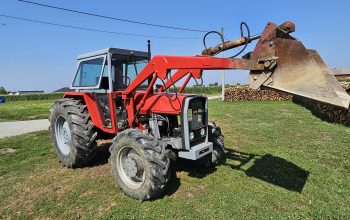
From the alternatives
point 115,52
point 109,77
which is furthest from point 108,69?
point 115,52

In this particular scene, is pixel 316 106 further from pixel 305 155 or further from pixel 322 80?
pixel 322 80

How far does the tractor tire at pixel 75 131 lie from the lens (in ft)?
20.7

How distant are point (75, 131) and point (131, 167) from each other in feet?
5.66

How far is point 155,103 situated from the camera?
5.83 meters

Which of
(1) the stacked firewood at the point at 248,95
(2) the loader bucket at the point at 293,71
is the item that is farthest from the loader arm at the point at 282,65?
(1) the stacked firewood at the point at 248,95

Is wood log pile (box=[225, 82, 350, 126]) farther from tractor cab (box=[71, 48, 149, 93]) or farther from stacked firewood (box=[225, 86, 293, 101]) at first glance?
tractor cab (box=[71, 48, 149, 93])

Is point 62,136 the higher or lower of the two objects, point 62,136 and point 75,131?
the lower

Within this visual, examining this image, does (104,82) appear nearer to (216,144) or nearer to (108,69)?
(108,69)

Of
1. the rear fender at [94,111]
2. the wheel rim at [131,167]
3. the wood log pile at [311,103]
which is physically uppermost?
the rear fender at [94,111]

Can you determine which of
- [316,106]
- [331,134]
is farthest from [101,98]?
[316,106]

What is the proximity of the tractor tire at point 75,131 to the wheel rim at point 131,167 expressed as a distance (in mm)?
1263

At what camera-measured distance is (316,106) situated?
1686 cm

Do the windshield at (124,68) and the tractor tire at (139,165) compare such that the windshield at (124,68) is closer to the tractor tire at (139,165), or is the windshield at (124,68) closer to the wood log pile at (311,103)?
the tractor tire at (139,165)

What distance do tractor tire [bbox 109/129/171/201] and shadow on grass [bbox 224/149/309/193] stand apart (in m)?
2.07
